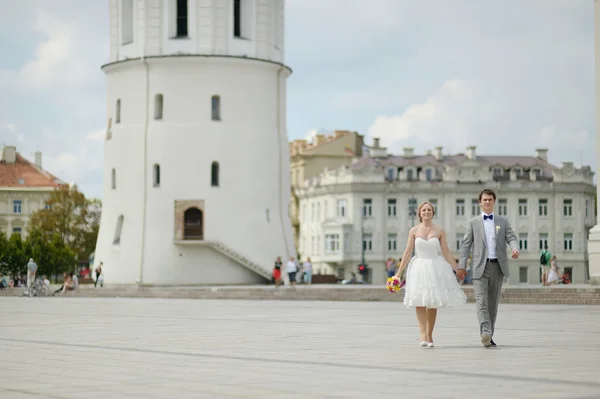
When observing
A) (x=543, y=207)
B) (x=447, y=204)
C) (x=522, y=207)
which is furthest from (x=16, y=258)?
(x=543, y=207)

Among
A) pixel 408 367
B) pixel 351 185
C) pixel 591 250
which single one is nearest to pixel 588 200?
pixel 351 185

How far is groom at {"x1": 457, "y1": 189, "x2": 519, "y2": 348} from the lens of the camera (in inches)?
581

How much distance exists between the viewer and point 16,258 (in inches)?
2771

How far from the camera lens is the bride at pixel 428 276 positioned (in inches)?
583

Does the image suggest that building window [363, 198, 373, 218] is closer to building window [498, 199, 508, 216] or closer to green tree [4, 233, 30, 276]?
building window [498, 199, 508, 216]

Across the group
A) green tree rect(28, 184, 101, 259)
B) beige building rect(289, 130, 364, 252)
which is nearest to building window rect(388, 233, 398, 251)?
beige building rect(289, 130, 364, 252)

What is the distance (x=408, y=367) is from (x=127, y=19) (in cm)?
5022

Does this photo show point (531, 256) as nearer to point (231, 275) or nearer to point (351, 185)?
point (351, 185)

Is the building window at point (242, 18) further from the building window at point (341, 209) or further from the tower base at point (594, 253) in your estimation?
the building window at point (341, 209)

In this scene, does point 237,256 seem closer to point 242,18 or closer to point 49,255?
point 242,18

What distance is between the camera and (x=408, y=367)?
12031 millimetres

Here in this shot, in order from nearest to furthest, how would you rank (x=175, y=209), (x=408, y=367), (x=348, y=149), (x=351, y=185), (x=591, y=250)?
(x=408, y=367) < (x=591, y=250) < (x=175, y=209) < (x=351, y=185) < (x=348, y=149)

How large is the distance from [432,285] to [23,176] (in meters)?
103

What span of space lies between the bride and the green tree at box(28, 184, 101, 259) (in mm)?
80543
